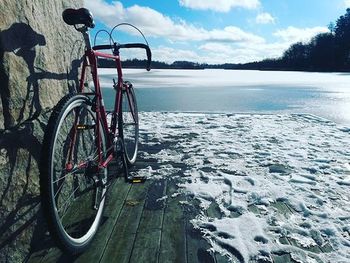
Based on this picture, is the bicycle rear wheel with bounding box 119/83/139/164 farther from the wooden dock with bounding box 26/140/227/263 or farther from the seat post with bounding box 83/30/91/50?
the seat post with bounding box 83/30/91/50

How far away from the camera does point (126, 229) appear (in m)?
2.21

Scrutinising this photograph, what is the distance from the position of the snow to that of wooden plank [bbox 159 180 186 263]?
15cm

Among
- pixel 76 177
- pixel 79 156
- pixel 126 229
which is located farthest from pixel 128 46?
pixel 126 229

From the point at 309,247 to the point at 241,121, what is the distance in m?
4.65

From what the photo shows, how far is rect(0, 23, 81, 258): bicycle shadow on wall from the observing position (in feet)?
5.60

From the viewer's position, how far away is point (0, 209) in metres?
1.64

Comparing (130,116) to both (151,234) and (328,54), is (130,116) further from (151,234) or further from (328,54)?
(328,54)

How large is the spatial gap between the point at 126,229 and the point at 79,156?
84 cm

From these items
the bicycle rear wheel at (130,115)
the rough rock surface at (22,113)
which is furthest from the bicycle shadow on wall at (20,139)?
the bicycle rear wheel at (130,115)

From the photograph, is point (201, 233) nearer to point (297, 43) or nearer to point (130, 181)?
point (130, 181)

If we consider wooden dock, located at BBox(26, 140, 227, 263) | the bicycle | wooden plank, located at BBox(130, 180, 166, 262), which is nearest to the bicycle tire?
the bicycle

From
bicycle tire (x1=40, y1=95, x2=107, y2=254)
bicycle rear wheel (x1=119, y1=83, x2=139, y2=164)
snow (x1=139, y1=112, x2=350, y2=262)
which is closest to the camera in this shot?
bicycle tire (x1=40, y1=95, x2=107, y2=254)

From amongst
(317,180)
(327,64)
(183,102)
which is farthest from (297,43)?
(317,180)

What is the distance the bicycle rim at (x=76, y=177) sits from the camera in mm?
1901
